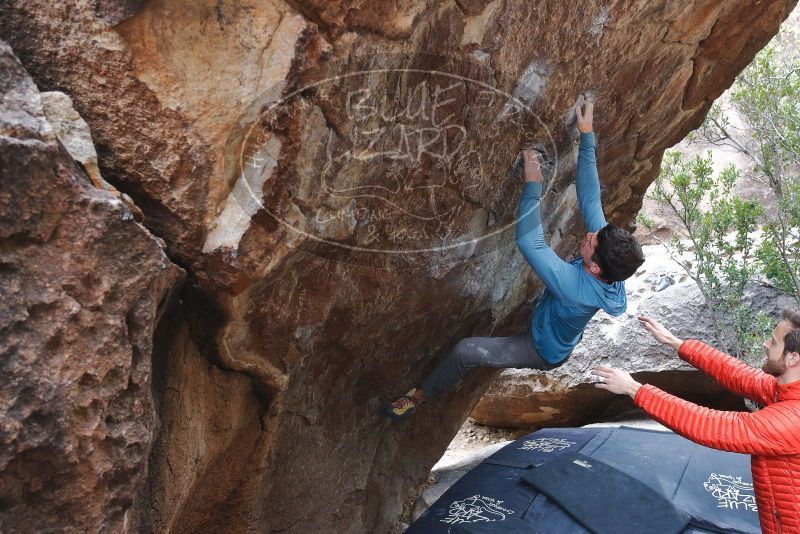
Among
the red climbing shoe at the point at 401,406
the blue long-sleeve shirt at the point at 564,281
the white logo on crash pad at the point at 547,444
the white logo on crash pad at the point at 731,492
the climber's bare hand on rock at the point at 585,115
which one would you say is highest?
the climber's bare hand on rock at the point at 585,115

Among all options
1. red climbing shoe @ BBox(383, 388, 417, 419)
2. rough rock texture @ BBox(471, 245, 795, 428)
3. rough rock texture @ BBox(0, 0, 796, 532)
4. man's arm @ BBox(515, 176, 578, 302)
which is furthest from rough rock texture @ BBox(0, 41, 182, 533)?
rough rock texture @ BBox(471, 245, 795, 428)

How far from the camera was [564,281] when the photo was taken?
11.1 ft

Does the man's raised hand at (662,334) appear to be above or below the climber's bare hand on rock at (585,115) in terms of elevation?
below

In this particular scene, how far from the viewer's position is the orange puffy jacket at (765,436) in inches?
109

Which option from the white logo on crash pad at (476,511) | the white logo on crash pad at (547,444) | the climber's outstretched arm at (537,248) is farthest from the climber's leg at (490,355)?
the white logo on crash pad at (547,444)

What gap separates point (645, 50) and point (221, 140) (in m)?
2.58

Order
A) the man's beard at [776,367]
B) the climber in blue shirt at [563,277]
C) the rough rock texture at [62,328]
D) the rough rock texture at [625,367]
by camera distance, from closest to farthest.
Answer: the rough rock texture at [62,328] → the man's beard at [776,367] → the climber in blue shirt at [563,277] → the rough rock texture at [625,367]

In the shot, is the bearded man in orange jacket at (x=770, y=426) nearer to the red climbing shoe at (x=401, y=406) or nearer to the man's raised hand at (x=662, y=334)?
the man's raised hand at (x=662, y=334)

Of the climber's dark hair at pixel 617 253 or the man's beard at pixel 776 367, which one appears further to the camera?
the climber's dark hair at pixel 617 253

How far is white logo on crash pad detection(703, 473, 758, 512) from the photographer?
180 inches

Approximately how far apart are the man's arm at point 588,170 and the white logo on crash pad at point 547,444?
2.59 m

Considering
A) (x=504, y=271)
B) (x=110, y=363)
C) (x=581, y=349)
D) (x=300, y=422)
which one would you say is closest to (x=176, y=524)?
(x=300, y=422)

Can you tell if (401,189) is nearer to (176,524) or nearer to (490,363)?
(490,363)

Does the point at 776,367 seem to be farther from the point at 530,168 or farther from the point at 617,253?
the point at 530,168
